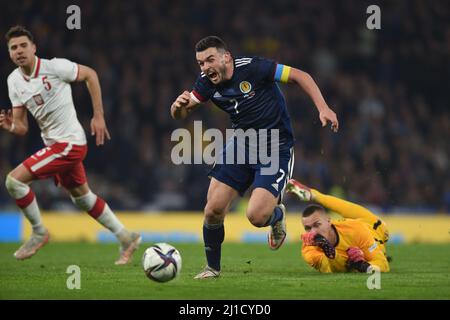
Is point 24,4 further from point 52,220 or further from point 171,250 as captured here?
point 171,250

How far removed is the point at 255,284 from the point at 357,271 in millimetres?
1552

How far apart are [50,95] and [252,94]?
2.56 meters

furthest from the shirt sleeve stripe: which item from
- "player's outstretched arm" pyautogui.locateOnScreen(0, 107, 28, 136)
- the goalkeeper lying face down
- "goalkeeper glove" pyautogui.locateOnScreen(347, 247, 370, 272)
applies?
"player's outstretched arm" pyautogui.locateOnScreen(0, 107, 28, 136)

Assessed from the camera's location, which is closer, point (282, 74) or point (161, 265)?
point (161, 265)

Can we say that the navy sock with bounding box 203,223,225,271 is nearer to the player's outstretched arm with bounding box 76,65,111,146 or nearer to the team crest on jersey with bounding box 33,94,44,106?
the player's outstretched arm with bounding box 76,65,111,146

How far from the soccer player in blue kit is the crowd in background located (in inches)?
300

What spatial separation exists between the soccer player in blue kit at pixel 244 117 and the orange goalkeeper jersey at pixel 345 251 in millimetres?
714

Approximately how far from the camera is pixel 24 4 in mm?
17812

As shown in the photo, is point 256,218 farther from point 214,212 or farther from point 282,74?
point 282,74

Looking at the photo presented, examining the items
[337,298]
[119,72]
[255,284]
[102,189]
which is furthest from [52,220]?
[337,298]

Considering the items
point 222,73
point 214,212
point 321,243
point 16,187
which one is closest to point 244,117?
point 222,73

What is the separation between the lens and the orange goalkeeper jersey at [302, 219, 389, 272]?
338 inches

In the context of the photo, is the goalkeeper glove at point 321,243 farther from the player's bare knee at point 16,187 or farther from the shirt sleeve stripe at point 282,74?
the player's bare knee at point 16,187

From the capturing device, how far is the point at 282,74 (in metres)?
7.98
